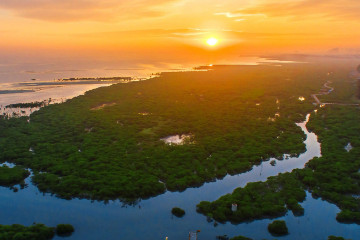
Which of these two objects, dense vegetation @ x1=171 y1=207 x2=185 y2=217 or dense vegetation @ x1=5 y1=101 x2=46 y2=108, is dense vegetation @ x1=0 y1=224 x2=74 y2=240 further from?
dense vegetation @ x1=5 y1=101 x2=46 y2=108

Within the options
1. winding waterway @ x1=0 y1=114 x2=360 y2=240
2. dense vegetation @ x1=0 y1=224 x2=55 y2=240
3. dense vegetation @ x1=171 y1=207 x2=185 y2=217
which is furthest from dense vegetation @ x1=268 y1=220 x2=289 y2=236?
dense vegetation @ x1=0 y1=224 x2=55 y2=240

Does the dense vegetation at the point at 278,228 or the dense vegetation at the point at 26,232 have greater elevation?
the dense vegetation at the point at 278,228

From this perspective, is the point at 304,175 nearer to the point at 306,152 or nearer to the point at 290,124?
the point at 306,152

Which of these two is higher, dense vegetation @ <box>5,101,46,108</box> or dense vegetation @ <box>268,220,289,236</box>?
dense vegetation @ <box>5,101,46,108</box>

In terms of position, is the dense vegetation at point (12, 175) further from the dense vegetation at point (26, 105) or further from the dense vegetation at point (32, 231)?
the dense vegetation at point (26, 105)

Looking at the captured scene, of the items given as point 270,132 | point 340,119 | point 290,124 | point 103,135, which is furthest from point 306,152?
point 103,135

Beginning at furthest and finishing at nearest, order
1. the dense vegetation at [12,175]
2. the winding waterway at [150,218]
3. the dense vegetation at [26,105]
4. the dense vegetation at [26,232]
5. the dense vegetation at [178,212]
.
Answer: the dense vegetation at [26,105], the dense vegetation at [12,175], the dense vegetation at [178,212], the winding waterway at [150,218], the dense vegetation at [26,232]

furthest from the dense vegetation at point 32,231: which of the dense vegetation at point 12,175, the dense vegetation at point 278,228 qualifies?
the dense vegetation at point 278,228
